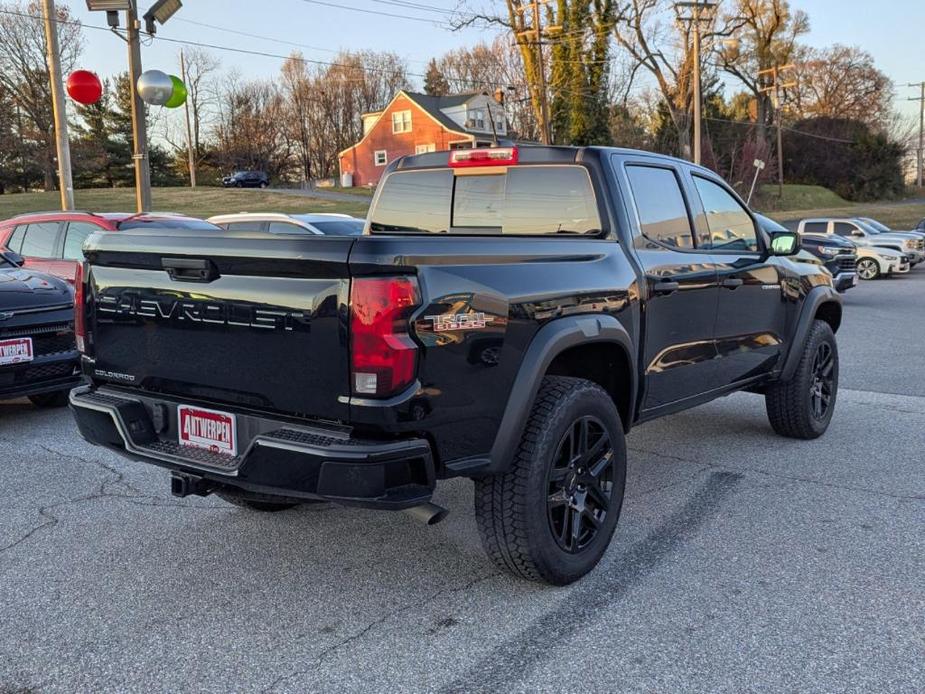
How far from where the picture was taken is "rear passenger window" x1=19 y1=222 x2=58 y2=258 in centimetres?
965

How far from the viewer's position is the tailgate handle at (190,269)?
3.05 m

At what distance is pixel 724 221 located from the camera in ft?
16.3

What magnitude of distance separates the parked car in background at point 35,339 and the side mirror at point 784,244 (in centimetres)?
510

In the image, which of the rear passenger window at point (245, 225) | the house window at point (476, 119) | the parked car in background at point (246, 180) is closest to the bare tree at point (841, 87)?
the house window at point (476, 119)

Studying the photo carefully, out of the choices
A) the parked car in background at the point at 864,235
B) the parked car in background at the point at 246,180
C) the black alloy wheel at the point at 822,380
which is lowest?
the black alloy wheel at the point at 822,380

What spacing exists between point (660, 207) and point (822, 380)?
2.35 meters

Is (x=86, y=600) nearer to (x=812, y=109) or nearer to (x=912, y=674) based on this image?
(x=912, y=674)

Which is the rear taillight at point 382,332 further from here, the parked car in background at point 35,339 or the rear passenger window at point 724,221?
the parked car in background at point 35,339

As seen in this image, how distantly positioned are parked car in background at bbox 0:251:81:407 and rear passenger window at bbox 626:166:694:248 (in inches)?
174

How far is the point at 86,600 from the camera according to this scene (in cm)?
330

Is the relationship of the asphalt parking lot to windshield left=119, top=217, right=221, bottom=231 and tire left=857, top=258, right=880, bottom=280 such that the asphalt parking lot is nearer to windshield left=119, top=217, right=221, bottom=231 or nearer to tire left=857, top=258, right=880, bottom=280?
windshield left=119, top=217, right=221, bottom=231

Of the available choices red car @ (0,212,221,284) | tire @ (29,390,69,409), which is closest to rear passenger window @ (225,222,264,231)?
red car @ (0,212,221,284)

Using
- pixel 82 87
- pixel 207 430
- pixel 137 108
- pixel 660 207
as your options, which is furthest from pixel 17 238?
pixel 660 207

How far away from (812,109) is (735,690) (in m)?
75.7
